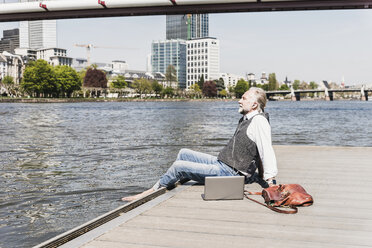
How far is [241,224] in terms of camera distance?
11.6 ft

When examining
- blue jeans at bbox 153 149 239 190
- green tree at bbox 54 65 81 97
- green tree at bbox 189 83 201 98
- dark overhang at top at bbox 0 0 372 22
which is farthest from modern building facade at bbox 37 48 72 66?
blue jeans at bbox 153 149 239 190

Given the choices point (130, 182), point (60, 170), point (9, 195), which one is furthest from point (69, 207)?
point (60, 170)

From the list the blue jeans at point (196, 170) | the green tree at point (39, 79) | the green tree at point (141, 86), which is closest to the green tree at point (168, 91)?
the green tree at point (141, 86)

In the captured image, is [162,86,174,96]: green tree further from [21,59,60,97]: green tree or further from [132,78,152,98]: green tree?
[21,59,60,97]: green tree

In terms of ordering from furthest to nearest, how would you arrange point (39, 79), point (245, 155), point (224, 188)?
point (39, 79) < point (245, 155) < point (224, 188)

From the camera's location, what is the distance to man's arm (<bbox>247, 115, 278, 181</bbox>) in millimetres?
4508

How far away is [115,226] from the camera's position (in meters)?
3.45

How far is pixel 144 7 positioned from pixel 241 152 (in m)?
30.3

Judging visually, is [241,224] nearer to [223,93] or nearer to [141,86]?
[141,86]

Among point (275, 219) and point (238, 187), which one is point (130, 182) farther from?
point (275, 219)

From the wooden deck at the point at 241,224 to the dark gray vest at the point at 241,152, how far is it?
0.41 metres

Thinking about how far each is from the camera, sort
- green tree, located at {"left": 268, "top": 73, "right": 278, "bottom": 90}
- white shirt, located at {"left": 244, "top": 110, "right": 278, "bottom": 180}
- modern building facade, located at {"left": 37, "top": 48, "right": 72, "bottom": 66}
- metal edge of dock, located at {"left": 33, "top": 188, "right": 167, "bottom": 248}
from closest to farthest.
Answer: metal edge of dock, located at {"left": 33, "top": 188, "right": 167, "bottom": 248} → white shirt, located at {"left": 244, "top": 110, "right": 278, "bottom": 180} → modern building facade, located at {"left": 37, "top": 48, "right": 72, "bottom": 66} → green tree, located at {"left": 268, "top": 73, "right": 278, "bottom": 90}

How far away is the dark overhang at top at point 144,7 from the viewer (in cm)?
2827

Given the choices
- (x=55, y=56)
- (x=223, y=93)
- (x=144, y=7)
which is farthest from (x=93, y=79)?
(x=144, y=7)
